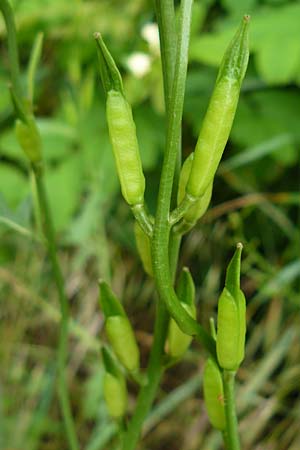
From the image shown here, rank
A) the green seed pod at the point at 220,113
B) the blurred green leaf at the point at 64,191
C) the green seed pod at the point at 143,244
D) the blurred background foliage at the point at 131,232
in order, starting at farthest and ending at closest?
the blurred green leaf at the point at 64,191
the blurred background foliage at the point at 131,232
the green seed pod at the point at 143,244
the green seed pod at the point at 220,113

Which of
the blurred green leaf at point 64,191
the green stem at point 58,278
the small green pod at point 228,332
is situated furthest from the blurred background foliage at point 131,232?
the small green pod at point 228,332

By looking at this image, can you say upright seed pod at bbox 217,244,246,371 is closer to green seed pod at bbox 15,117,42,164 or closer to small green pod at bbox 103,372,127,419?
small green pod at bbox 103,372,127,419

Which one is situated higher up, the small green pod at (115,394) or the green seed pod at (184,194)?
the green seed pod at (184,194)

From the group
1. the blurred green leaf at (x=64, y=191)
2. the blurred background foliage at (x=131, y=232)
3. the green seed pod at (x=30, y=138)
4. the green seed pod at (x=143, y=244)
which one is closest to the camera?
the green seed pod at (x=143, y=244)

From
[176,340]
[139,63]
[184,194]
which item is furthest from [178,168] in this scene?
[139,63]

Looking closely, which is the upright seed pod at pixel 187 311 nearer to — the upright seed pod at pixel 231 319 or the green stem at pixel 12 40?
the upright seed pod at pixel 231 319
